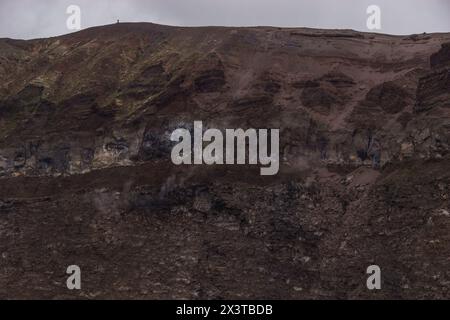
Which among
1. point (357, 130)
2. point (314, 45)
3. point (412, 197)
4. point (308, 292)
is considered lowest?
point (308, 292)

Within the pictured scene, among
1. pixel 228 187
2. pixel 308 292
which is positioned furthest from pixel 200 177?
pixel 308 292

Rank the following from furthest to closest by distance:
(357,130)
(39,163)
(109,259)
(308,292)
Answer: (39,163) → (357,130) → (109,259) → (308,292)

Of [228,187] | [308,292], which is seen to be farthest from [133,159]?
[308,292]

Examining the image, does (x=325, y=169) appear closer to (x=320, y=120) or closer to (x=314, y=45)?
(x=320, y=120)

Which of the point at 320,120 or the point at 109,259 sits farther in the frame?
the point at 320,120

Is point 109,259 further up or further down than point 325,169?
further down

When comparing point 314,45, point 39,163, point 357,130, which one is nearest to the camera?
point 357,130

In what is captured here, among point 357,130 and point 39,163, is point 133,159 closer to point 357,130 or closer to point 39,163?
point 39,163
